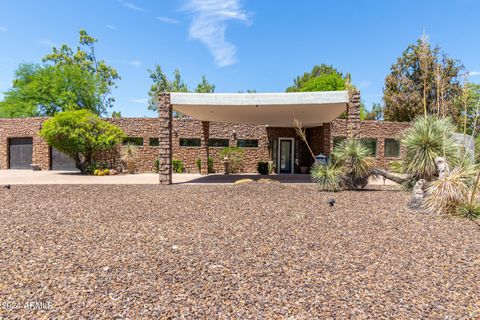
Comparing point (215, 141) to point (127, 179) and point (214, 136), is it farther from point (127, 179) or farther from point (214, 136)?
point (127, 179)

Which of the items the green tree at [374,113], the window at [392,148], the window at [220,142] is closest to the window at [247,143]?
the window at [220,142]

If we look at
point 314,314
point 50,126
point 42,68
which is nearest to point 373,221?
point 314,314

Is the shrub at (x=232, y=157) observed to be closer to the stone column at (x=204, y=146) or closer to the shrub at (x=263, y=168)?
the shrub at (x=263, y=168)

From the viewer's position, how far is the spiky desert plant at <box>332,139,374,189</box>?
28.9 ft

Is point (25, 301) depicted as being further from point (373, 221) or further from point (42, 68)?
point (42, 68)

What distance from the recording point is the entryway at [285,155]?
1862cm

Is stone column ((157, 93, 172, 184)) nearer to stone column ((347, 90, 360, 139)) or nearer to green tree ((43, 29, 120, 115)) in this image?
stone column ((347, 90, 360, 139))

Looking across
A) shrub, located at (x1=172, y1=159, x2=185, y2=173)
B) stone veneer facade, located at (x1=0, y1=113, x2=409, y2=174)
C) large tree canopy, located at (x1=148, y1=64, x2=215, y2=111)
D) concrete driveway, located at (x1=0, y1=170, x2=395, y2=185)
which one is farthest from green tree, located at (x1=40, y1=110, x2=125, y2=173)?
large tree canopy, located at (x1=148, y1=64, x2=215, y2=111)

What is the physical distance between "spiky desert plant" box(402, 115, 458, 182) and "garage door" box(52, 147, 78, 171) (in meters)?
20.1

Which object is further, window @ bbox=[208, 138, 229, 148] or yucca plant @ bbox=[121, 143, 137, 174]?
window @ bbox=[208, 138, 229, 148]

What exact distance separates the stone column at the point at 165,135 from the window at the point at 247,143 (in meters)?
8.44

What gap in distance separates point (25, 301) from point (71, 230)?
231 cm

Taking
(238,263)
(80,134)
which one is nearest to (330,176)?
(238,263)

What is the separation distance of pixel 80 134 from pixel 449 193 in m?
17.5
